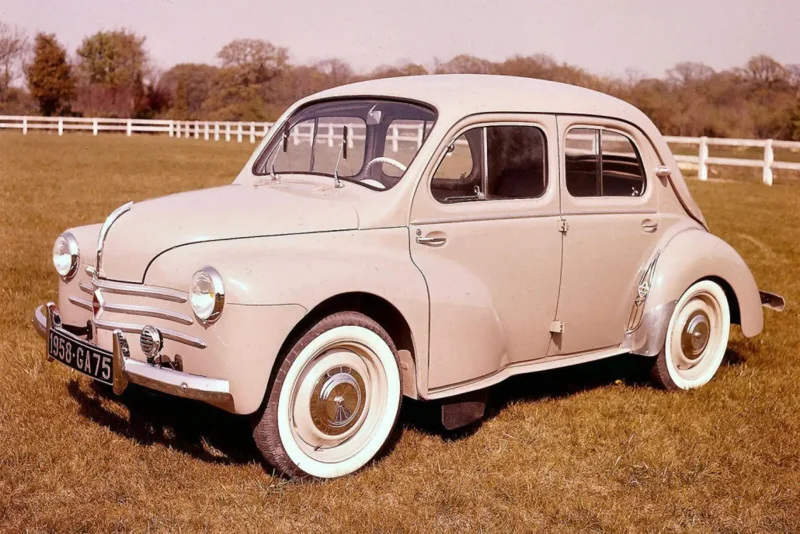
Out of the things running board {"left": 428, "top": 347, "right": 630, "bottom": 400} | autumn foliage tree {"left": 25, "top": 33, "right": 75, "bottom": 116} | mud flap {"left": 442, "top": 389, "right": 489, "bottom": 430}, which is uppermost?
autumn foliage tree {"left": 25, "top": 33, "right": 75, "bottom": 116}

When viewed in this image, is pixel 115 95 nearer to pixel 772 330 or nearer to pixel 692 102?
pixel 692 102

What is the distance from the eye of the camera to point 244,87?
208 feet

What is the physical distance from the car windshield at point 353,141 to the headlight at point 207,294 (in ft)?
3.71

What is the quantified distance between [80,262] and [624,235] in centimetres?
305

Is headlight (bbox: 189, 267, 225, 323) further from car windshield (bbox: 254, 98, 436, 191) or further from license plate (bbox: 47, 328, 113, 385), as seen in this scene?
car windshield (bbox: 254, 98, 436, 191)

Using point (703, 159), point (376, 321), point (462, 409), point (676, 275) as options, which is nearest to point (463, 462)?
point (462, 409)

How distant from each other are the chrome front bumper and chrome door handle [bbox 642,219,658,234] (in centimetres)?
290

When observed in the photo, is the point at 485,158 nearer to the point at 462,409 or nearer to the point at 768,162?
the point at 462,409

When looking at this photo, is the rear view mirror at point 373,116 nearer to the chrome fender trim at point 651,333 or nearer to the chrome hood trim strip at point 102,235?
the chrome hood trim strip at point 102,235

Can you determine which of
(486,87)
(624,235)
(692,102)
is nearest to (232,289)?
(486,87)

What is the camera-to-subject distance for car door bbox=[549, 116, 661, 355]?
209 inches

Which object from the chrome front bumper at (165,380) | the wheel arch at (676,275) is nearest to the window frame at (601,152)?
the wheel arch at (676,275)

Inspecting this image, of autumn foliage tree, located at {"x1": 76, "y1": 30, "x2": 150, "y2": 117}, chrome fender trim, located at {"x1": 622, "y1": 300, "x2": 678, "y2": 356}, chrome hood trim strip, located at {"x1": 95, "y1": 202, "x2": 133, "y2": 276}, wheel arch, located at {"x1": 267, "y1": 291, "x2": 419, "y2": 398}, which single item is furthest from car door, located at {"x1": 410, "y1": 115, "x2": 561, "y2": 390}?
autumn foliage tree, located at {"x1": 76, "y1": 30, "x2": 150, "y2": 117}

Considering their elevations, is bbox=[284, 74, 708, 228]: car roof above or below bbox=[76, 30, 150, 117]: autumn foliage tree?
below
